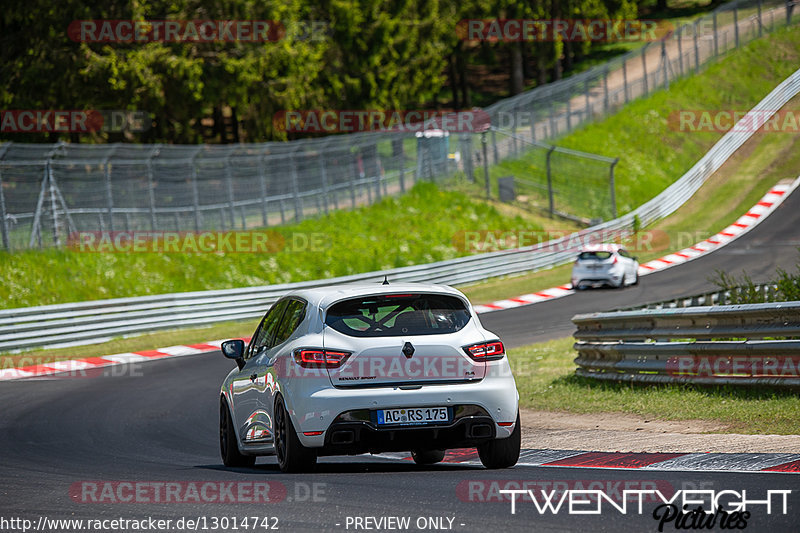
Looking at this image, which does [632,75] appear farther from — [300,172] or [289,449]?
[289,449]

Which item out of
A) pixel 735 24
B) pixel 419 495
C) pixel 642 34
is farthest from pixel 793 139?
pixel 419 495

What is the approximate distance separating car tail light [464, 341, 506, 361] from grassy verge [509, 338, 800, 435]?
116 inches

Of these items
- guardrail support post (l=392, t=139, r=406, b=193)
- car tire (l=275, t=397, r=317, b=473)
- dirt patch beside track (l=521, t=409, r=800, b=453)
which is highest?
car tire (l=275, t=397, r=317, b=473)

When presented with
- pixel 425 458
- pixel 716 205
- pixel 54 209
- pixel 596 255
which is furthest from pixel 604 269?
pixel 425 458

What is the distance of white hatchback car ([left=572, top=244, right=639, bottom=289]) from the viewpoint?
32.1 m

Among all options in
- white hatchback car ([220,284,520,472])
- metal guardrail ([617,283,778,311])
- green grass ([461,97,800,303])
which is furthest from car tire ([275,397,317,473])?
green grass ([461,97,800,303])

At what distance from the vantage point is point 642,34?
83.6m

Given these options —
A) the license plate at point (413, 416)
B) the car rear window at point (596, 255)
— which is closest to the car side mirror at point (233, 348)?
the license plate at point (413, 416)

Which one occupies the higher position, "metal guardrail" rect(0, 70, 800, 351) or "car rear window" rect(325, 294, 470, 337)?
"car rear window" rect(325, 294, 470, 337)

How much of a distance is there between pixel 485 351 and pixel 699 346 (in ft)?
15.4

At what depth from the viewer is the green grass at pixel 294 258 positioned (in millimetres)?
28859

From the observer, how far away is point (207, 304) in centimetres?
2934

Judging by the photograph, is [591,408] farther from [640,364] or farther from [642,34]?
[642,34]

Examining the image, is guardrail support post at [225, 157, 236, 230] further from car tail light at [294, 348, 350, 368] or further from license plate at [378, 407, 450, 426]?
license plate at [378, 407, 450, 426]
